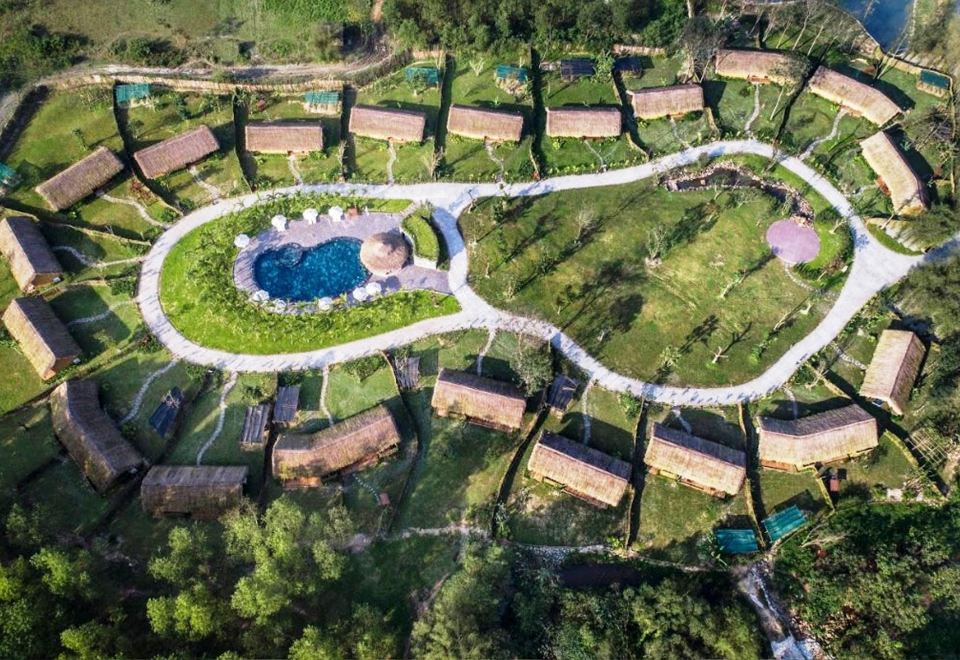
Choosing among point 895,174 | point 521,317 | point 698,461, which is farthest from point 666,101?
point 698,461

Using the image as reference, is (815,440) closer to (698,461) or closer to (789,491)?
(789,491)

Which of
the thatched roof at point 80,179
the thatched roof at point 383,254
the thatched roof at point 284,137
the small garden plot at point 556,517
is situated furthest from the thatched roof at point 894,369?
the thatched roof at point 80,179

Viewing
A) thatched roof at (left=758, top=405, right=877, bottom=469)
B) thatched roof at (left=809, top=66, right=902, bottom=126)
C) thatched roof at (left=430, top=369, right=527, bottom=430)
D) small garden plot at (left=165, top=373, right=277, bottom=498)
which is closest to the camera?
thatched roof at (left=758, top=405, right=877, bottom=469)

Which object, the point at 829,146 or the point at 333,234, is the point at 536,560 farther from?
the point at 829,146

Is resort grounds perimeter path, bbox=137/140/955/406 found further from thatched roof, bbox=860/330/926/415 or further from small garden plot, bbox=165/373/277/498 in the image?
thatched roof, bbox=860/330/926/415

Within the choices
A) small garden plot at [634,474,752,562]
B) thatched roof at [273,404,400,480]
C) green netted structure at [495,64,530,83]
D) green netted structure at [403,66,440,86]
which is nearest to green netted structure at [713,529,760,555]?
small garden plot at [634,474,752,562]

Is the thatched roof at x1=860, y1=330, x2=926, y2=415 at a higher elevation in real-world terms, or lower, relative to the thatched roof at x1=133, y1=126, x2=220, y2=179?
lower
